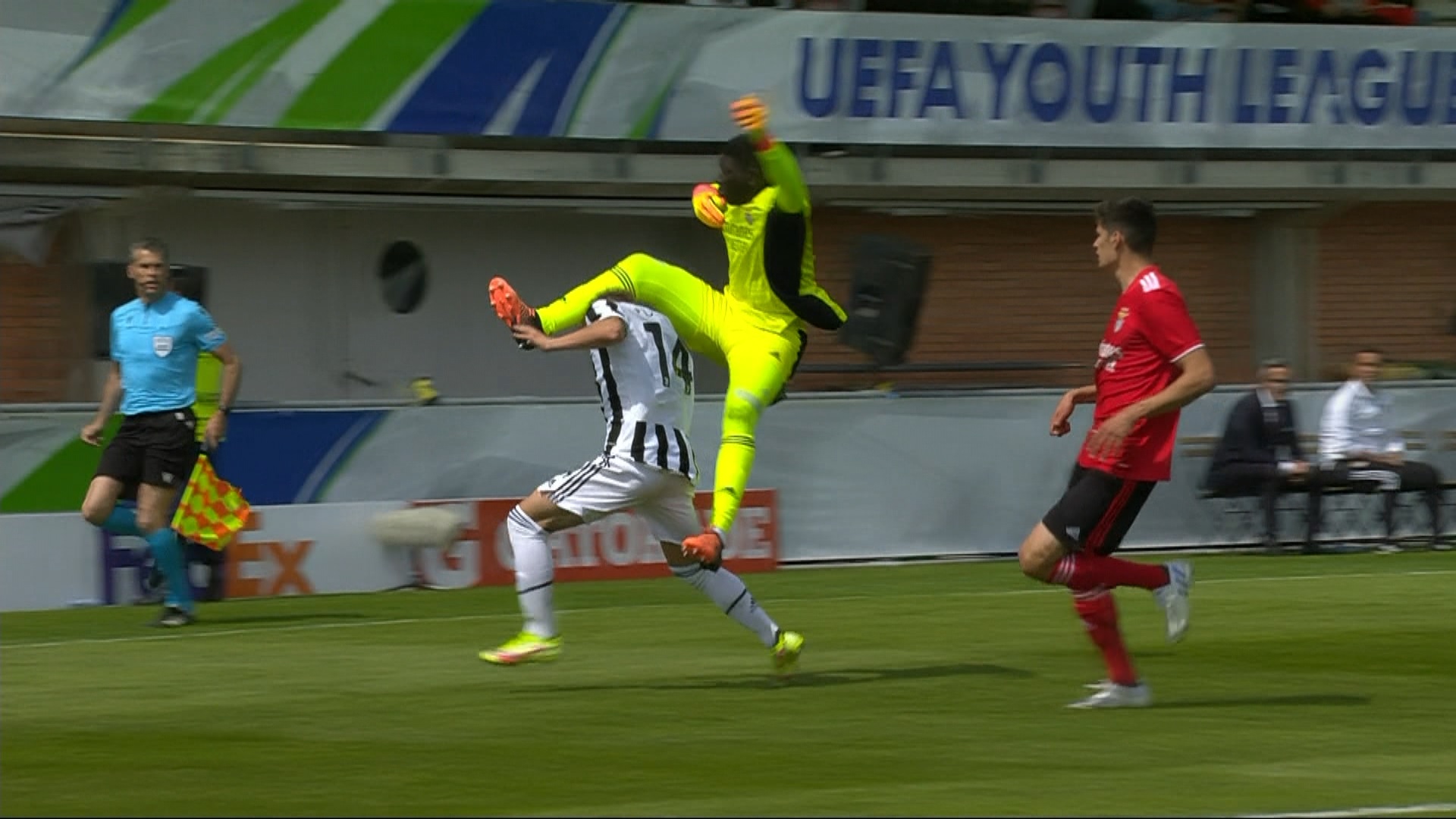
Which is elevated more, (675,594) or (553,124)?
(553,124)

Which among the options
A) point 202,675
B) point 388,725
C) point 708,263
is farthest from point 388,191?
point 388,725

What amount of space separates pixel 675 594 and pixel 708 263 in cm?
826

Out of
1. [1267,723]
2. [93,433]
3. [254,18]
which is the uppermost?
[254,18]

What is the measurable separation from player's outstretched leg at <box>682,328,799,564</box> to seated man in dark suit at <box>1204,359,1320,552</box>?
11.4 m

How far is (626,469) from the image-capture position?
10.8 m

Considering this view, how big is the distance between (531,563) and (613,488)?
1.66 feet

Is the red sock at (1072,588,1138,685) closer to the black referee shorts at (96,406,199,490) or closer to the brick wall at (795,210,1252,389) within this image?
the black referee shorts at (96,406,199,490)

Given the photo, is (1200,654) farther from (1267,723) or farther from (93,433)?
(93,433)

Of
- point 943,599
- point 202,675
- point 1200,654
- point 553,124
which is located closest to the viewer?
point 202,675

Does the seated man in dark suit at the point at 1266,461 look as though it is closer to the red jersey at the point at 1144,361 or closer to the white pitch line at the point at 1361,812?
the red jersey at the point at 1144,361

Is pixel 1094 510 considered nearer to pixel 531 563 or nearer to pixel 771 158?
pixel 771 158

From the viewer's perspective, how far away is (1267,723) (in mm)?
9672

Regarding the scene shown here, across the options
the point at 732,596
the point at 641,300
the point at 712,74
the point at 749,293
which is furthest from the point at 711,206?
the point at 712,74

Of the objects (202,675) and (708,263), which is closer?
(202,675)
